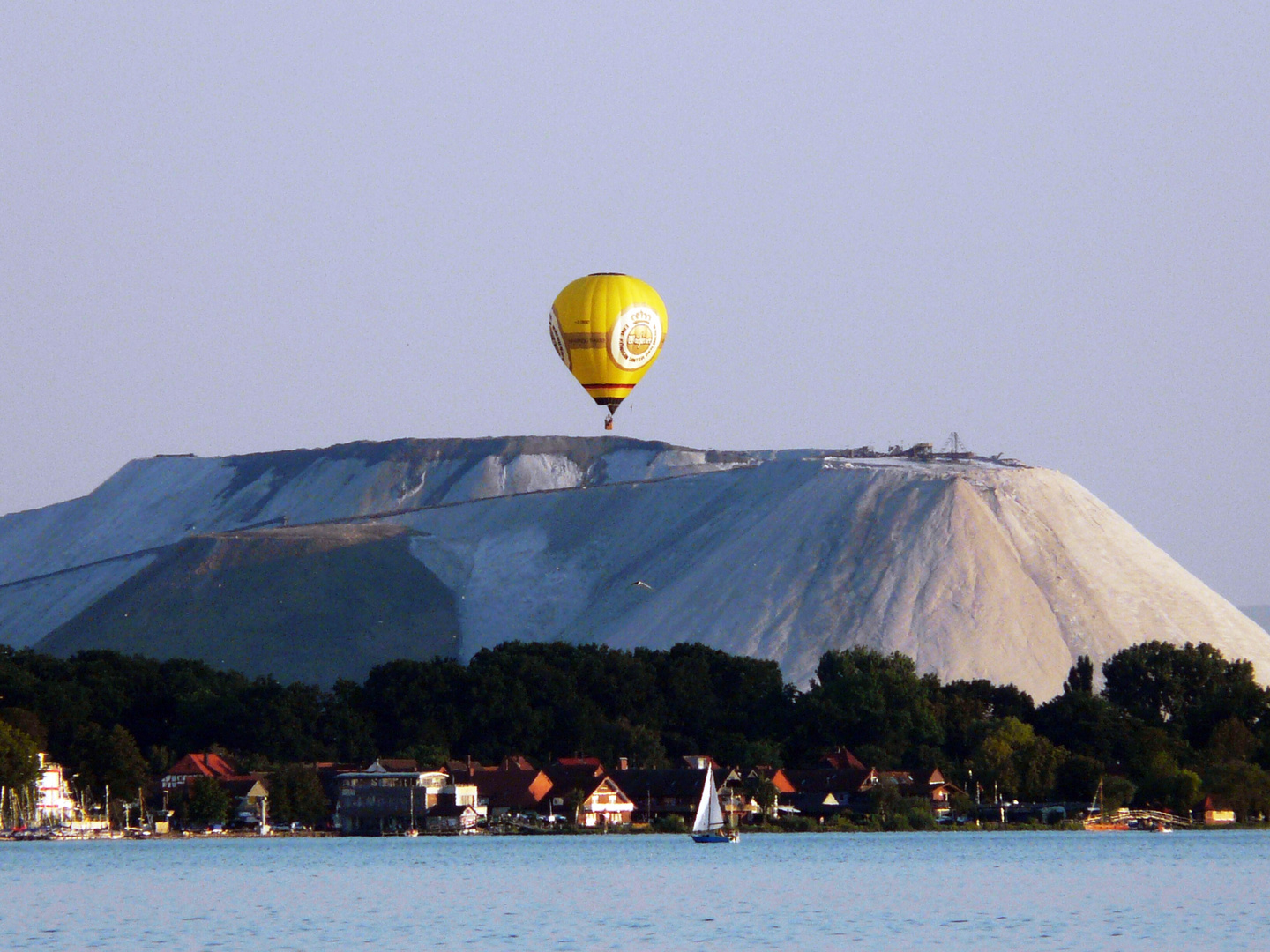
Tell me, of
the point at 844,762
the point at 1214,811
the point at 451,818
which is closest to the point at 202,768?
the point at 451,818

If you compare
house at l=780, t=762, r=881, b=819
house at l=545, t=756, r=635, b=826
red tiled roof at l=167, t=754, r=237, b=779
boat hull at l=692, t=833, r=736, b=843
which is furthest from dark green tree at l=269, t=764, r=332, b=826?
house at l=780, t=762, r=881, b=819

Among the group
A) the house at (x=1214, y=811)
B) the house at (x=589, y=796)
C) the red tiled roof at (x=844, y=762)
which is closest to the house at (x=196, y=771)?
the house at (x=589, y=796)

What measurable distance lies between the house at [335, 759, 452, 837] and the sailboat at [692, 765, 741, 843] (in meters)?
11.7

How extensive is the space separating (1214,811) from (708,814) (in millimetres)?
18046

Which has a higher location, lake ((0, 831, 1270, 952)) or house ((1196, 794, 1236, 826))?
house ((1196, 794, 1236, 826))

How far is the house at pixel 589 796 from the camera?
237 feet

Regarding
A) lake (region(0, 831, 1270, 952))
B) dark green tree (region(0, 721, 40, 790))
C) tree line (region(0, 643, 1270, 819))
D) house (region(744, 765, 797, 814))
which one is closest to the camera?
lake (region(0, 831, 1270, 952))

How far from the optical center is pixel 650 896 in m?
44.8

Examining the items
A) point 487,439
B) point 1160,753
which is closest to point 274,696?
point 1160,753

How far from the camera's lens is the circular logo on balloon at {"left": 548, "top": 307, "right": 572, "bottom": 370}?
48.9 meters

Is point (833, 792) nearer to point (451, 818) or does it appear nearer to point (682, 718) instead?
point (682, 718)

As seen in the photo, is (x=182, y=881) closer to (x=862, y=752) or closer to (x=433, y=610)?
(x=862, y=752)

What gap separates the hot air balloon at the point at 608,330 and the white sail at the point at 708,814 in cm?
1924

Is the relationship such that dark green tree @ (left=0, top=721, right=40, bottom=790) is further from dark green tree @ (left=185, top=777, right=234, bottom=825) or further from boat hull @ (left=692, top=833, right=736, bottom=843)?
boat hull @ (left=692, top=833, right=736, bottom=843)
